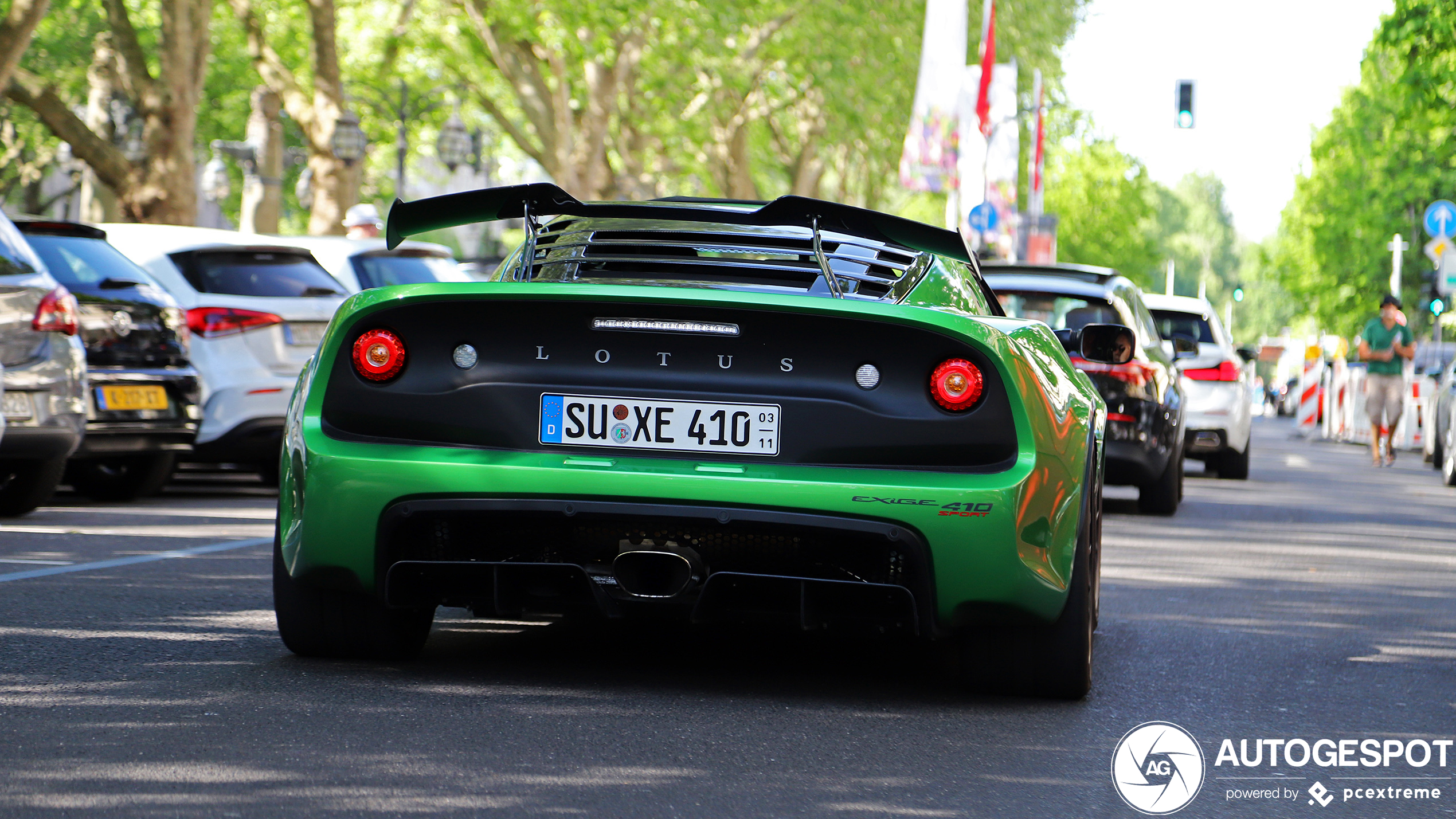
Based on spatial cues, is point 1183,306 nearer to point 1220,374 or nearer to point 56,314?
point 1220,374

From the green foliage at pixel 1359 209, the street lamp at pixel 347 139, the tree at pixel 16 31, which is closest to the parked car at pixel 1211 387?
the tree at pixel 16 31

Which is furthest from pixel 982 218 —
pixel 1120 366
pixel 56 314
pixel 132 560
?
pixel 132 560

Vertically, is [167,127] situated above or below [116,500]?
above

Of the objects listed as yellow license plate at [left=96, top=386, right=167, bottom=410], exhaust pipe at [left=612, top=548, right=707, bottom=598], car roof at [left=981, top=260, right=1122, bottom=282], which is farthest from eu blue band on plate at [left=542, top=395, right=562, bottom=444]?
car roof at [left=981, top=260, right=1122, bottom=282]

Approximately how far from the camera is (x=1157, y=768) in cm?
461

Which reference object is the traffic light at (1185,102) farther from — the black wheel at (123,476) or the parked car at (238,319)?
the black wheel at (123,476)

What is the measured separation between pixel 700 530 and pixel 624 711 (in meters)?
0.47

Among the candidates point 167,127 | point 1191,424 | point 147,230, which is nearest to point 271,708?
point 147,230

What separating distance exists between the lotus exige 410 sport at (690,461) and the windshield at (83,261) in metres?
6.05

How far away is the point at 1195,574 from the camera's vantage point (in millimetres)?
9141

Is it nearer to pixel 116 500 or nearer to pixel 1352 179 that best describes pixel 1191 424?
pixel 116 500

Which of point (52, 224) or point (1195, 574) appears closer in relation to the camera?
point (1195, 574)

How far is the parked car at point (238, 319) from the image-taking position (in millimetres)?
11695

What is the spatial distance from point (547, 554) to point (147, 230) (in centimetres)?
771
